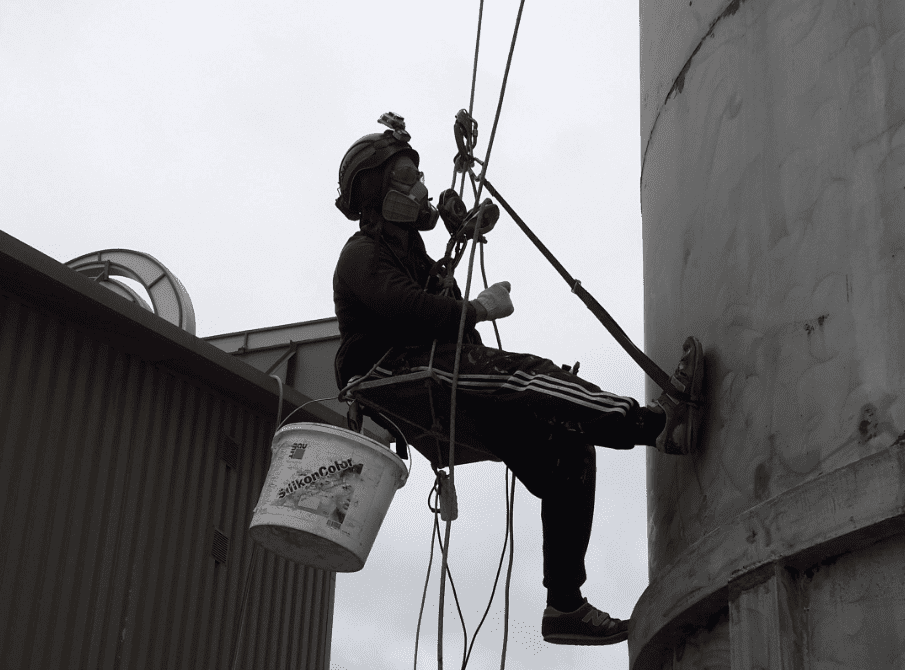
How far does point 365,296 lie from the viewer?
19.2ft

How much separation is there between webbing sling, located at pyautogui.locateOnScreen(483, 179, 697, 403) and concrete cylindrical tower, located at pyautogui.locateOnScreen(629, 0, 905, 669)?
143mm

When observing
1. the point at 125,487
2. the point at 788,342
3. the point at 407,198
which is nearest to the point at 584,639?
the point at 788,342

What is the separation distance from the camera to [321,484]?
225 inches

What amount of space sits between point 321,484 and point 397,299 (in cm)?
86

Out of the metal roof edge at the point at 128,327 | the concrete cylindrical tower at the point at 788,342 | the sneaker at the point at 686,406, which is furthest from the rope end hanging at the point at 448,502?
the metal roof edge at the point at 128,327

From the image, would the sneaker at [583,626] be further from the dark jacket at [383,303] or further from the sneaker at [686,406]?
the dark jacket at [383,303]

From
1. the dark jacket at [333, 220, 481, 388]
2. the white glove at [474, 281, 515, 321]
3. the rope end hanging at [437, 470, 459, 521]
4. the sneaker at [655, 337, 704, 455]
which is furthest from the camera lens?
the rope end hanging at [437, 470, 459, 521]

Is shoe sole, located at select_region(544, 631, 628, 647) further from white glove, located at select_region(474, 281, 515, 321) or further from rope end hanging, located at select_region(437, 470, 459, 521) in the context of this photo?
white glove, located at select_region(474, 281, 515, 321)

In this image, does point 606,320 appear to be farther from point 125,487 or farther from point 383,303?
point 125,487

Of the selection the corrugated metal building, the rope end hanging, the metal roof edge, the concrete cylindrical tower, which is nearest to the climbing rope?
the rope end hanging

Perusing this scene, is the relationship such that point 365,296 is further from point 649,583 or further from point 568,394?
point 649,583

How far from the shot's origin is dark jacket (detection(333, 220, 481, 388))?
576 cm

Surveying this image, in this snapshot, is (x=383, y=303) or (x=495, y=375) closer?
(x=495, y=375)

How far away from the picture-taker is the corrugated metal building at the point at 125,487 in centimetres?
912
